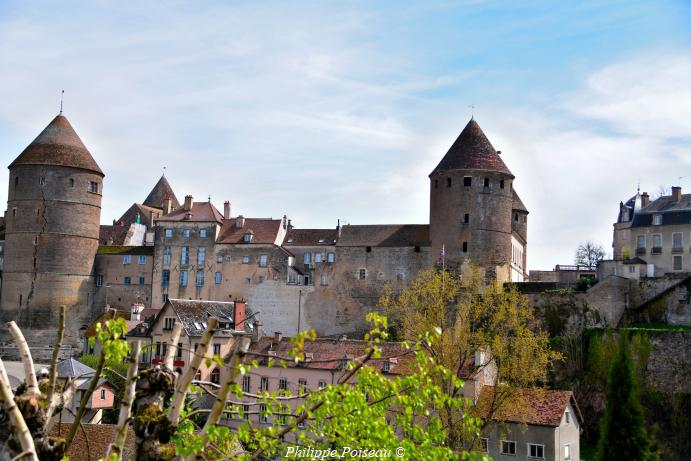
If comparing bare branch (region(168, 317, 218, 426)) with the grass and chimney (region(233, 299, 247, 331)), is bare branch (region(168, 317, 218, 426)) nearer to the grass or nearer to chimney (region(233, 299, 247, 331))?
the grass

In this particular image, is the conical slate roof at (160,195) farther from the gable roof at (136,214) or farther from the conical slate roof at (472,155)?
the conical slate roof at (472,155)

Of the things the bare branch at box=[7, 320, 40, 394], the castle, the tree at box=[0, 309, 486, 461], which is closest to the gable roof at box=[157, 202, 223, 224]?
the castle

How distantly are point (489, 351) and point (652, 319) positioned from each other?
1127 cm

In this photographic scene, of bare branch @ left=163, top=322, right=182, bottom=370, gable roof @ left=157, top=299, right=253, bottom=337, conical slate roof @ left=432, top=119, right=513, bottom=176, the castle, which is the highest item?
conical slate roof @ left=432, top=119, right=513, bottom=176

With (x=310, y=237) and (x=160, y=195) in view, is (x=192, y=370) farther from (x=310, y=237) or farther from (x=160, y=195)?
(x=160, y=195)

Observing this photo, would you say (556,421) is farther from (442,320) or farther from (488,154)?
(488,154)

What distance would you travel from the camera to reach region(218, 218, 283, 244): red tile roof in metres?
48.1

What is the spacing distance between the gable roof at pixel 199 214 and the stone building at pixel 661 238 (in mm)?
22503

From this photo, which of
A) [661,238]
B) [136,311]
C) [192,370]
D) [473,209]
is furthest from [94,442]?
[661,238]

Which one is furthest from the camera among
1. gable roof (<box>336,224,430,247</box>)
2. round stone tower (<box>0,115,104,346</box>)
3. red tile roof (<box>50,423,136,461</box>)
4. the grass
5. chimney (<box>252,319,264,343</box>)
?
round stone tower (<box>0,115,104,346</box>)

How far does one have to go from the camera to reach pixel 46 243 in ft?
162

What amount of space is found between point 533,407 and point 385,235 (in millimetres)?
18865

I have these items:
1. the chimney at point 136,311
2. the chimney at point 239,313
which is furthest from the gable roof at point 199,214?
the chimney at point 239,313

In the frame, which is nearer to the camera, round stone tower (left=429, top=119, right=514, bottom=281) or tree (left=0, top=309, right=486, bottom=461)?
tree (left=0, top=309, right=486, bottom=461)
